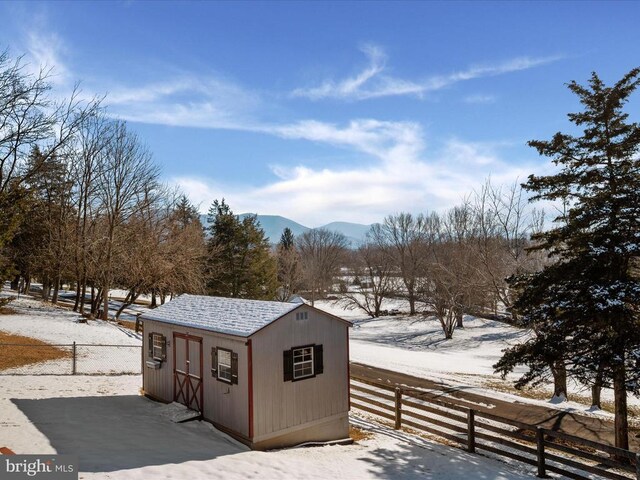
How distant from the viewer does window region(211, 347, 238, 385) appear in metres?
12.5

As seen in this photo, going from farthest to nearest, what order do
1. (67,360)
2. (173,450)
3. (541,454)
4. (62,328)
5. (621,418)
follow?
(62,328) < (67,360) < (621,418) < (541,454) < (173,450)

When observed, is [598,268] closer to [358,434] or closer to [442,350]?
[358,434]

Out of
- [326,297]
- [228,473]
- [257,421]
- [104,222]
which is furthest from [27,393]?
[326,297]

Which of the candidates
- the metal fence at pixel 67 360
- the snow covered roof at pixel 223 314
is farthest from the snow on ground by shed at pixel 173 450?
the metal fence at pixel 67 360

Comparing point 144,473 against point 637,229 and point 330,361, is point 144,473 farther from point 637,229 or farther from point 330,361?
point 637,229

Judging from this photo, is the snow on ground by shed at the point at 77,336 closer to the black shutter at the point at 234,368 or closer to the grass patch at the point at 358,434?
the black shutter at the point at 234,368

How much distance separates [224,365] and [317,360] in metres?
2.70

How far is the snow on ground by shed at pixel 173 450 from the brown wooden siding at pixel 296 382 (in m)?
0.90

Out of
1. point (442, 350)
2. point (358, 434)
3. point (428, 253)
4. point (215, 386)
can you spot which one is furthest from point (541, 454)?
point (428, 253)

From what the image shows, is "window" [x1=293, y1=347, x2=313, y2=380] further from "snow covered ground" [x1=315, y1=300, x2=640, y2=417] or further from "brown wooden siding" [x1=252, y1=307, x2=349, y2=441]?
"snow covered ground" [x1=315, y1=300, x2=640, y2=417]

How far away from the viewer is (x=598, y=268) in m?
12.5

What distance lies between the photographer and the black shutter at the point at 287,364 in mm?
12820

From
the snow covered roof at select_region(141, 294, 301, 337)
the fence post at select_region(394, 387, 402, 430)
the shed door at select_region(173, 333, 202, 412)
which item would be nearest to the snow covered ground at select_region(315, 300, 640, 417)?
the fence post at select_region(394, 387, 402, 430)

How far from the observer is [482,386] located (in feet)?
75.4
